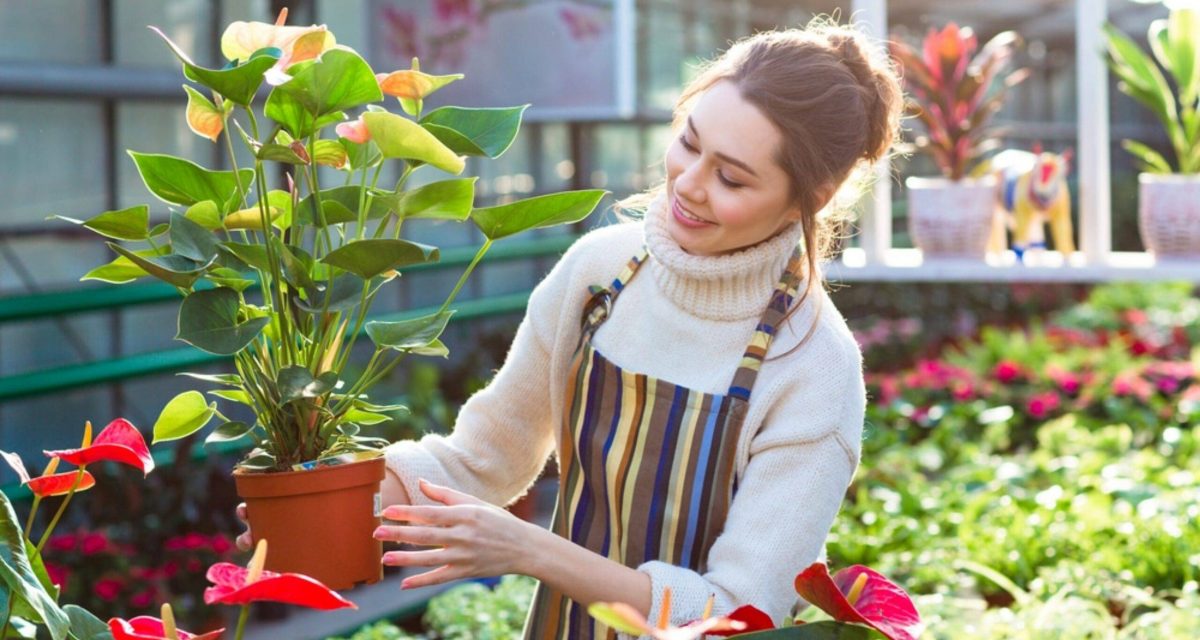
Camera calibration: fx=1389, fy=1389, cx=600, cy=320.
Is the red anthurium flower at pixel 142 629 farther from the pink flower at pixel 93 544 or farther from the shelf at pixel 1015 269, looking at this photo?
the shelf at pixel 1015 269

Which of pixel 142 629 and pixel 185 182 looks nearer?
pixel 142 629

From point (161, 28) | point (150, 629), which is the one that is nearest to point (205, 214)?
point (150, 629)

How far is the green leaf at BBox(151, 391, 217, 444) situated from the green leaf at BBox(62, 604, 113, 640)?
9.0 inches

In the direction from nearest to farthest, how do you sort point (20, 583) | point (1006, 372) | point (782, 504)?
1. point (20, 583)
2. point (782, 504)
3. point (1006, 372)

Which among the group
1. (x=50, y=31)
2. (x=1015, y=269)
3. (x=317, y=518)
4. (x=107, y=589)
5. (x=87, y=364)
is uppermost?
(x=50, y=31)

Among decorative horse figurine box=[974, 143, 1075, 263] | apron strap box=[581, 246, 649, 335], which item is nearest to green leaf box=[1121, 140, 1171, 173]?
decorative horse figurine box=[974, 143, 1075, 263]

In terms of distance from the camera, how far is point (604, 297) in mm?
1714

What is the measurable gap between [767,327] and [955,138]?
2317mm

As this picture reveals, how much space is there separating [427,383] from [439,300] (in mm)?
1270

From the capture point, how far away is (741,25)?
7.65m

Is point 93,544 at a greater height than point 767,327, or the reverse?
point 767,327

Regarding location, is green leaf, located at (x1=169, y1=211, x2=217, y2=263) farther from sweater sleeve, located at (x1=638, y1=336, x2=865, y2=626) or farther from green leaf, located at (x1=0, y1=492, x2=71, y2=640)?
sweater sleeve, located at (x1=638, y1=336, x2=865, y2=626)

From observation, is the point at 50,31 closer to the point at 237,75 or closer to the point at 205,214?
the point at 205,214

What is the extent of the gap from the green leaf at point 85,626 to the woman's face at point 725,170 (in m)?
0.73
